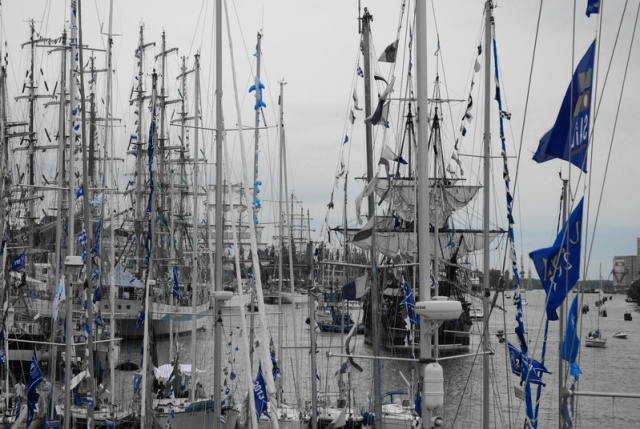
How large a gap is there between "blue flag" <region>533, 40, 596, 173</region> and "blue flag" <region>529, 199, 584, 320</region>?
0.64 metres

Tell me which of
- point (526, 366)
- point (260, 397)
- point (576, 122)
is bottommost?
point (260, 397)

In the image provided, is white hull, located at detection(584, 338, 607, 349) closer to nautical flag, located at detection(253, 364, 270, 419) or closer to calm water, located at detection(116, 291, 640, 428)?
calm water, located at detection(116, 291, 640, 428)

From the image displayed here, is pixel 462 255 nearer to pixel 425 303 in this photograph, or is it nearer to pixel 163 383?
pixel 163 383

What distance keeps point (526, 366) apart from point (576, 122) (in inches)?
323

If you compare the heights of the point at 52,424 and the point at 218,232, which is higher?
the point at 218,232

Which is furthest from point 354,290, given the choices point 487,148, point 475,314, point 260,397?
point 475,314

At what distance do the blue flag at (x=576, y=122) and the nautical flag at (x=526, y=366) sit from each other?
670 cm

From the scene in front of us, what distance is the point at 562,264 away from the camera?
11211 millimetres

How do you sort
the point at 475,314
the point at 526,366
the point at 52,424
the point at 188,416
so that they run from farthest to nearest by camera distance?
the point at 475,314 → the point at 188,416 → the point at 52,424 → the point at 526,366

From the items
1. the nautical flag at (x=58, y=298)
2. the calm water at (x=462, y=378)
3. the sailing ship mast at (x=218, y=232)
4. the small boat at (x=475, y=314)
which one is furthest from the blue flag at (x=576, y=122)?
the small boat at (x=475, y=314)

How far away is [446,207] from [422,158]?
159 ft

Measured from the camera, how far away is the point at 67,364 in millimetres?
16984

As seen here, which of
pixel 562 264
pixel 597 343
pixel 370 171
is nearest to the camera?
pixel 562 264

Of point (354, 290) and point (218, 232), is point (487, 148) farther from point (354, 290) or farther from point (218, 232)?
point (218, 232)
